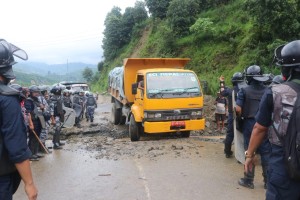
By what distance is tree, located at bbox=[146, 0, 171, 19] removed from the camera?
34.6 metres

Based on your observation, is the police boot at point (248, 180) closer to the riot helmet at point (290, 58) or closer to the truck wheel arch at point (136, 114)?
the riot helmet at point (290, 58)

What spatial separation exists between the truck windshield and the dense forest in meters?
5.89

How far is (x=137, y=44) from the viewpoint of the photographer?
4050cm

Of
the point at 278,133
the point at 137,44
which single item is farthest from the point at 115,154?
the point at 137,44

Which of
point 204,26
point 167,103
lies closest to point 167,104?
point 167,103

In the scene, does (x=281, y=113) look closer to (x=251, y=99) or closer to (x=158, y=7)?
(x=251, y=99)

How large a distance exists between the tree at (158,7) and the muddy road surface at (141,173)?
88.4 feet

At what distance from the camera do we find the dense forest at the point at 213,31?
15.2m

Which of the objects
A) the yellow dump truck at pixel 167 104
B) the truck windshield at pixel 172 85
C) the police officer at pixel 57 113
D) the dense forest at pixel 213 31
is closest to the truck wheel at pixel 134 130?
the yellow dump truck at pixel 167 104

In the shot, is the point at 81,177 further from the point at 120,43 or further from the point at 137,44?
the point at 120,43

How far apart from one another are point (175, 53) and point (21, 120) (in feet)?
84.3

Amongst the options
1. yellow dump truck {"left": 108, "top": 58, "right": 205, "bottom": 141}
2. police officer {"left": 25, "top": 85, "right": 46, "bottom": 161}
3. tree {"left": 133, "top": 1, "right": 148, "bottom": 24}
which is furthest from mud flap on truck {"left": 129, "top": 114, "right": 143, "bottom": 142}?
tree {"left": 133, "top": 1, "right": 148, "bottom": 24}

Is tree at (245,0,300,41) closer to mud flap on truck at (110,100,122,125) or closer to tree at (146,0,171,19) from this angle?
mud flap on truck at (110,100,122,125)

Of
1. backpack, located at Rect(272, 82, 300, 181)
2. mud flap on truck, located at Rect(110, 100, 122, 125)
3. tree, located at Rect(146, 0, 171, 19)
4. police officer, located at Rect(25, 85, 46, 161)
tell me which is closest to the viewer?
backpack, located at Rect(272, 82, 300, 181)
